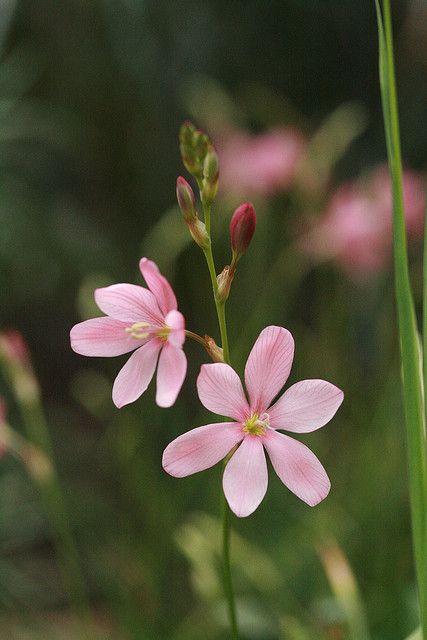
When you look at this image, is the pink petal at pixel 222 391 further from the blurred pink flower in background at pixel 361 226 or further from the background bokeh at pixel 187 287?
the blurred pink flower in background at pixel 361 226

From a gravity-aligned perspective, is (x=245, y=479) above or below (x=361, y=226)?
below

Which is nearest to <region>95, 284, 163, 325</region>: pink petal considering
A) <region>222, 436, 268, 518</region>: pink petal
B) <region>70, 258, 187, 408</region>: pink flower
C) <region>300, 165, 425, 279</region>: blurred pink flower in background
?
<region>70, 258, 187, 408</region>: pink flower

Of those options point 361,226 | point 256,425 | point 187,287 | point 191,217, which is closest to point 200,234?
point 191,217

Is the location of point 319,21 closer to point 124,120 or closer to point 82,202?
point 124,120

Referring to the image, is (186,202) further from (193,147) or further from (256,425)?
(256,425)

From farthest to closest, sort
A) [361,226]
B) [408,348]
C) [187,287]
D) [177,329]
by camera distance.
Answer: [187,287], [361,226], [408,348], [177,329]

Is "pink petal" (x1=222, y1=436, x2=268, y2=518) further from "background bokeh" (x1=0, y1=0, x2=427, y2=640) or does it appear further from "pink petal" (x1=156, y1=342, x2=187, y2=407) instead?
"background bokeh" (x1=0, y1=0, x2=427, y2=640)
